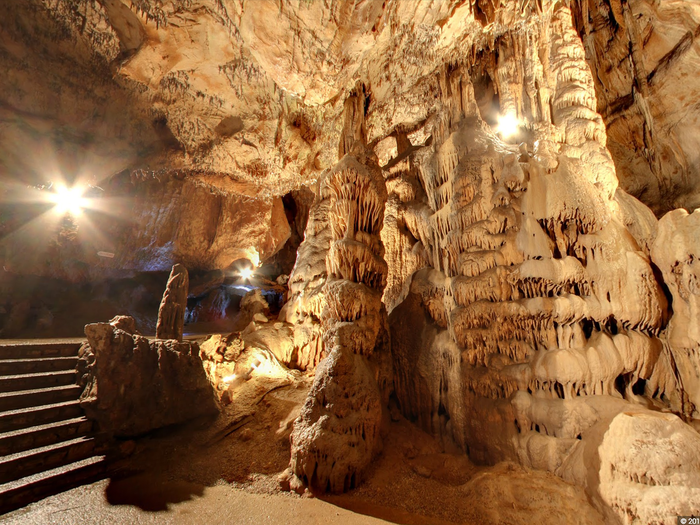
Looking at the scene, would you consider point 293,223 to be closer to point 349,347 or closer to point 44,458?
point 349,347

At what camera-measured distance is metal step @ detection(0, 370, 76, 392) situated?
15.7 ft

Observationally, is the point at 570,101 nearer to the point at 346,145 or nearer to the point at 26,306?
the point at 346,145

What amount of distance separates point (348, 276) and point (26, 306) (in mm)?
11402

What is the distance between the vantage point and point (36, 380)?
198 inches

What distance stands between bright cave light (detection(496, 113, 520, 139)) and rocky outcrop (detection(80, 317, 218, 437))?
7683 millimetres

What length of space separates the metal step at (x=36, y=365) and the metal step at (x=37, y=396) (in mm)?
540

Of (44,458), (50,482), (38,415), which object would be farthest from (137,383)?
(50,482)

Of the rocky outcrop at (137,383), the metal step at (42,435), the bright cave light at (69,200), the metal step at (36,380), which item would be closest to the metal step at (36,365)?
the metal step at (36,380)

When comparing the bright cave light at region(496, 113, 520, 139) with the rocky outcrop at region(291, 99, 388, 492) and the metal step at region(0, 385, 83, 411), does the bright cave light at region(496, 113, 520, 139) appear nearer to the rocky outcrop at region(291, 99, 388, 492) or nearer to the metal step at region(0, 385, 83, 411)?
the rocky outcrop at region(291, 99, 388, 492)

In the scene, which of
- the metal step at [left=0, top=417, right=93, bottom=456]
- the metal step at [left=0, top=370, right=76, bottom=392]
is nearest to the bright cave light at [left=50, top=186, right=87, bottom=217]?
the metal step at [left=0, top=370, right=76, bottom=392]

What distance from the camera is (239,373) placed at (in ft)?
23.0

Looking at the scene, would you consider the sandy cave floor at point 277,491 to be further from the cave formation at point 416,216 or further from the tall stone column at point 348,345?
the tall stone column at point 348,345

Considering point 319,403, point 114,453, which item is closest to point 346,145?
point 319,403

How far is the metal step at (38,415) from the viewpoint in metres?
4.26
